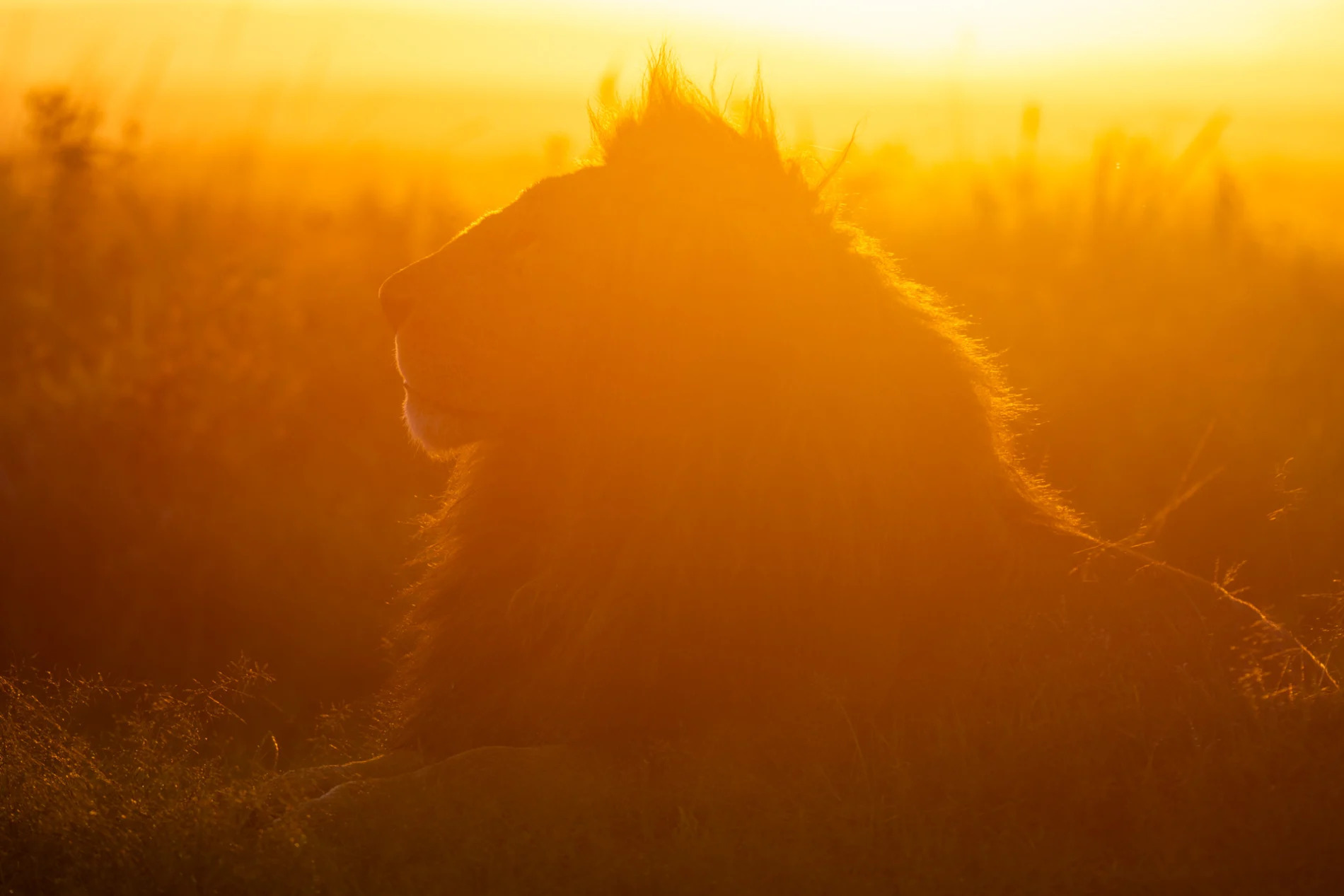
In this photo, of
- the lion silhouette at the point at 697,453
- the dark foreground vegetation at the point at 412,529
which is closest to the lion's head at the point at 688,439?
the lion silhouette at the point at 697,453

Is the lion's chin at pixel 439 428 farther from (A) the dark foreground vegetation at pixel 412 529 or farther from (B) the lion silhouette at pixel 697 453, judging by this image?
(A) the dark foreground vegetation at pixel 412 529

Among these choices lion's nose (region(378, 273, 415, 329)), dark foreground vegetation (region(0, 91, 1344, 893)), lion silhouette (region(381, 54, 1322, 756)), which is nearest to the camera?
dark foreground vegetation (region(0, 91, 1344, 893))

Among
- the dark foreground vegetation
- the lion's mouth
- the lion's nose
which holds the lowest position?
the dark foreground vegetation

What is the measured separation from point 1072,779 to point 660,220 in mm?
1582

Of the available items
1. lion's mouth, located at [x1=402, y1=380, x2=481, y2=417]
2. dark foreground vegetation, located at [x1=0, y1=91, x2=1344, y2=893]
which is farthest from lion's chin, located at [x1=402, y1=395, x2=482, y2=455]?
dark foreground vegetation, located at [x1=0, y1=91, x2=1344, y2=893]

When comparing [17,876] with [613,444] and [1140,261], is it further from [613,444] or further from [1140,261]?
[1140,261]

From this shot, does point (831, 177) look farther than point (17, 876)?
Yes

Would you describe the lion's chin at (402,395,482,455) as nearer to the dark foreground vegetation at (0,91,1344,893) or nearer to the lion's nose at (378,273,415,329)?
the lion's nose at (378,273,415,329)

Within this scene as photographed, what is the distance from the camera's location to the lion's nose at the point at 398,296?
3.69 meters

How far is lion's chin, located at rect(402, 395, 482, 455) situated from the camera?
3.76 m

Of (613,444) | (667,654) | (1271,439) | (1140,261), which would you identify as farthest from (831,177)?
(1140,261)

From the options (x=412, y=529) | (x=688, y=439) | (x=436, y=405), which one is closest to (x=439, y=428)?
(x=436, y=405)

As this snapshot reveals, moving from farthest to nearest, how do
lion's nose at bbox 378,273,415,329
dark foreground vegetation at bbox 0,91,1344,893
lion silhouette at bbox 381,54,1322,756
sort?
lion's nose at bbox 378,273,415,329 → lion silhouette at bbox 381,54,1322,756 → dark foreground vegetation at bbox 0,91,1344,893

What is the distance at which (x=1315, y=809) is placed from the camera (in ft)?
8.79
